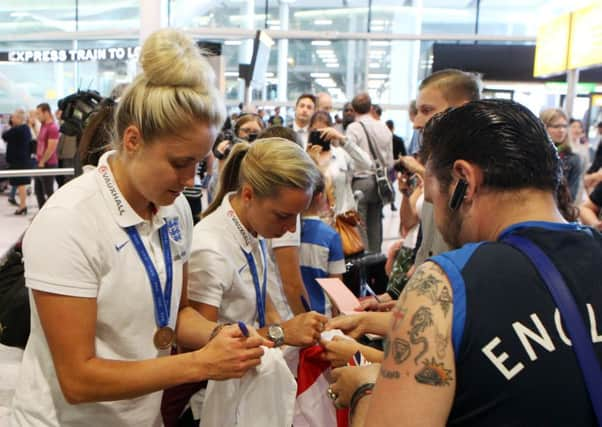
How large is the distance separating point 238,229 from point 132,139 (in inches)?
25.0

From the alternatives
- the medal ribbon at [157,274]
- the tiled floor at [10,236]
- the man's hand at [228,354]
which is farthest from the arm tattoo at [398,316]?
the tiled floor at [10,236]

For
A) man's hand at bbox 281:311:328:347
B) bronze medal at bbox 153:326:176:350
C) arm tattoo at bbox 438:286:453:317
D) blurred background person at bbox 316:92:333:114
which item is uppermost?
blurred background person at bbox 316:92:333:114

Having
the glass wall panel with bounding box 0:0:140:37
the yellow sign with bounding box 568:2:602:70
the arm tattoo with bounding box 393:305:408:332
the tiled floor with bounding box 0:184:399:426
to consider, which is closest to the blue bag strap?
the arm tattoo with bounding box 393:305:408:332

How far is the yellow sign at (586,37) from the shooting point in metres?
5.89

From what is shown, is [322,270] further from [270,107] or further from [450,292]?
[270,107]

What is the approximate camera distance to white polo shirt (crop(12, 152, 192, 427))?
45.6 inches

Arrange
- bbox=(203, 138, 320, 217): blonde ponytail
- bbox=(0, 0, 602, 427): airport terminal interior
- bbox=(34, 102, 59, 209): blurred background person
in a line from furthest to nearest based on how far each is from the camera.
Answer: bbox=(0, 0, 602, 427): airport terminal interior
bbox=(34, 102, 59, 209): blurred background person
bbox=(203, 138, 320, 217): blonde ponytail

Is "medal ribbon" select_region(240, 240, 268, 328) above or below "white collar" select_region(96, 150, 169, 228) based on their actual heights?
below

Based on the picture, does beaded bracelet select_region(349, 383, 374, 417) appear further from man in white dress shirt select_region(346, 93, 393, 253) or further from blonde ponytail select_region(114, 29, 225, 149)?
man in white dress shirt select_region(346, 93, 393, 253)

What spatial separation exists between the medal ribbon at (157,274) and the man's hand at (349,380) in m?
0.44

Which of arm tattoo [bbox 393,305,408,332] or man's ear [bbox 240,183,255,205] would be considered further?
man's ear [bbox 240,183,255,205]

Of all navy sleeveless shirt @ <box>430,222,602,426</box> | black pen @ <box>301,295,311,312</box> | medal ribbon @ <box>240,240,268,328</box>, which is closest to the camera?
navy sleeveless shirt @ <box>430,222,602,426</box>

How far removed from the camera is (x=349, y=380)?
1.34 m

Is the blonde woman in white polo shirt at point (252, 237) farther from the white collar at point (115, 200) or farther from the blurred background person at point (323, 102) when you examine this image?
the blurred background person at point (323, 102)
